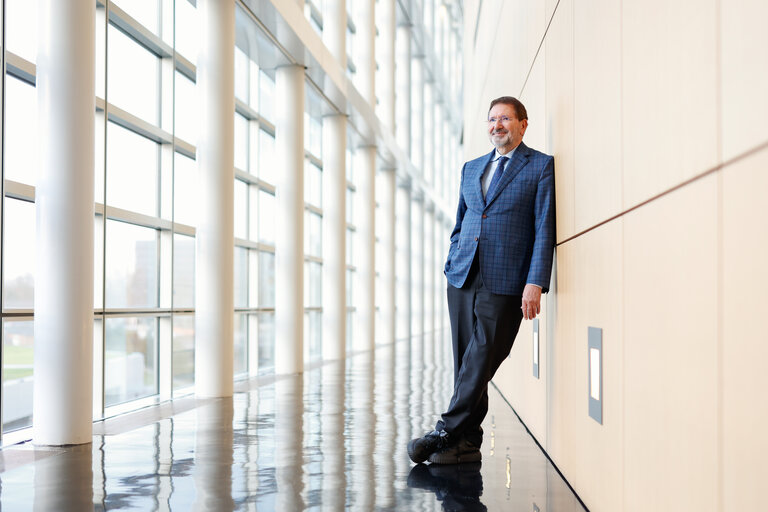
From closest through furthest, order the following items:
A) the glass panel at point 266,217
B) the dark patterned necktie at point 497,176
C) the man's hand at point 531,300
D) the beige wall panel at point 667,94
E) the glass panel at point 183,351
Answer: the beige wall panel at point 667,94 < the man's hand at point 531,300 < the dark patterned necktie at point 497,176 < the glass panel at point 183,351 < the glass panel at point 266,217

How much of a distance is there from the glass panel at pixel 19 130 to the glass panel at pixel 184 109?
3168mm

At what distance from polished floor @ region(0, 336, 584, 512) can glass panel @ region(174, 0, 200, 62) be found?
493cm

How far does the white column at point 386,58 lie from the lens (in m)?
21.3

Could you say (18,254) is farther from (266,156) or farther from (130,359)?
(266,156)

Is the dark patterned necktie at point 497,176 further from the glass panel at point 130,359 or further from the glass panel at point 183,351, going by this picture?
the glass panel at point 183,351

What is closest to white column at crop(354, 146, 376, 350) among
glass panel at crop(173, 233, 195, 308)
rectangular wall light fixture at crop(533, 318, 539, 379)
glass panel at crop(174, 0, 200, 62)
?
glass panel at crop(173, 233, 195, 308)

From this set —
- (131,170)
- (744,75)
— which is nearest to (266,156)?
(131,170)

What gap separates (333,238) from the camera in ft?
48.3

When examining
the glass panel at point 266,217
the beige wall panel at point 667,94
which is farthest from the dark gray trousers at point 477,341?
the glass panel at point 266,217

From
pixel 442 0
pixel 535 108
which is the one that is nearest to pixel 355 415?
pixel 535 108

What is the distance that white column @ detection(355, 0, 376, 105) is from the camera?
17344mm

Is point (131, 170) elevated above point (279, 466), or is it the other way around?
point (131, 170)

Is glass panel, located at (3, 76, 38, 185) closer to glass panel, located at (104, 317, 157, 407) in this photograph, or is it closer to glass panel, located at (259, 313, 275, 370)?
glass panel, located at (104, 317, 157, 407)

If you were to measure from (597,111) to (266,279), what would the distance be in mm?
10423
